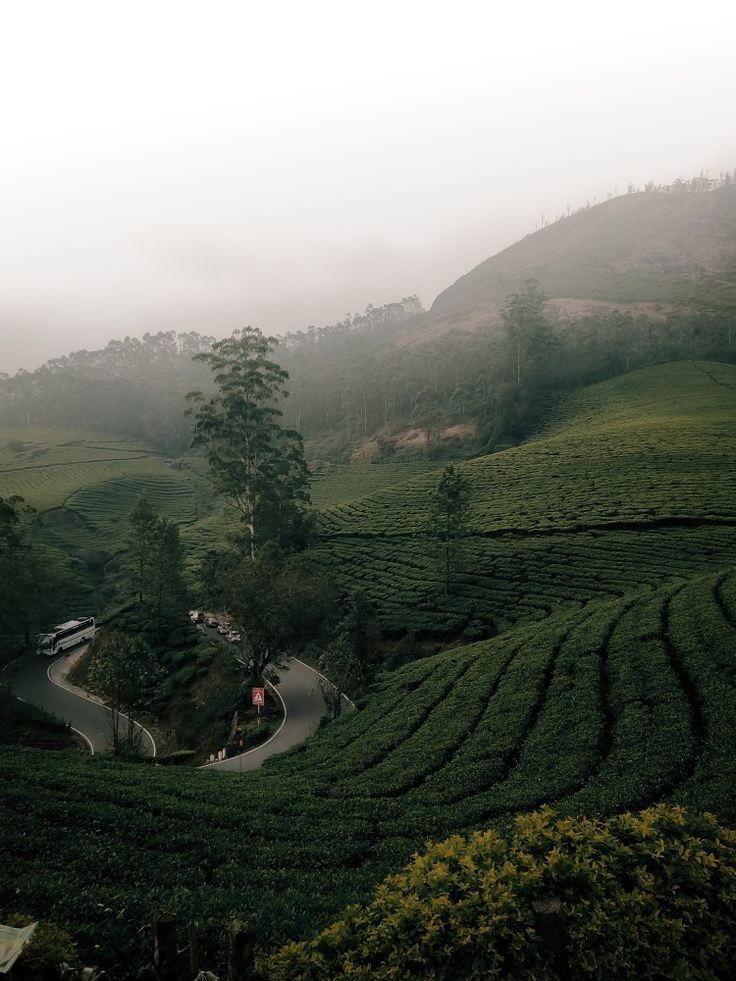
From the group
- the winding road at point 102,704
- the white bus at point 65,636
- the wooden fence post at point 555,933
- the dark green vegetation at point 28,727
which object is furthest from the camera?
the white bus at point 65,636

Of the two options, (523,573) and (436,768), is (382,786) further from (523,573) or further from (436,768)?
(523,573)

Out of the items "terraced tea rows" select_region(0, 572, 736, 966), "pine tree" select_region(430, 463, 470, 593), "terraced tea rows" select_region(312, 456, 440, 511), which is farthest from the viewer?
"terraced tea rows" select_region(312, 456, 440, 511)

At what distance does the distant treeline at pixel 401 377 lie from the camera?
100 m

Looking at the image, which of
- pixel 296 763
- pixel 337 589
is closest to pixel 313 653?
pixel 337 589

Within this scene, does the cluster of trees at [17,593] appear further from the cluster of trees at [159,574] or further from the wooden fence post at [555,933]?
the wooden fence post at [555,933]

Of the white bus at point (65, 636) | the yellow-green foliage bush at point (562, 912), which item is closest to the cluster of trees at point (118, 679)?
the white bus at point (65, 636)

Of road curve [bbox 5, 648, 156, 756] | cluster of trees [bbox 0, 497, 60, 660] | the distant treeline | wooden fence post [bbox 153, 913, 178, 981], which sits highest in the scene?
the distant treeline

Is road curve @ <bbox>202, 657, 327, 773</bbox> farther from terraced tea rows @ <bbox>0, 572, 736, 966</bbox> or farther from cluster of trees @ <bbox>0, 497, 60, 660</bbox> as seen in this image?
cluster of trees @ <bbox>0, 497, 60, 660</bbox>

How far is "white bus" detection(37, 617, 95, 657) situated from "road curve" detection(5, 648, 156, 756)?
69 centimetres

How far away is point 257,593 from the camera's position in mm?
32375

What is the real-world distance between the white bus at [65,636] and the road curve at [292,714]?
63.9ft

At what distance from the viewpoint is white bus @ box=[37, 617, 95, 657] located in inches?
1731

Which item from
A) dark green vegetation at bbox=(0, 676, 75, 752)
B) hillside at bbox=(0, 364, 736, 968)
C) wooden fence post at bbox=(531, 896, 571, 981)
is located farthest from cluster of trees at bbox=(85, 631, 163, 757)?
wooden fence post at bbox=(531, 896, 571, 981)

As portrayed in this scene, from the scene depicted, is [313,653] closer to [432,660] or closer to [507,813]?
[432,660]
